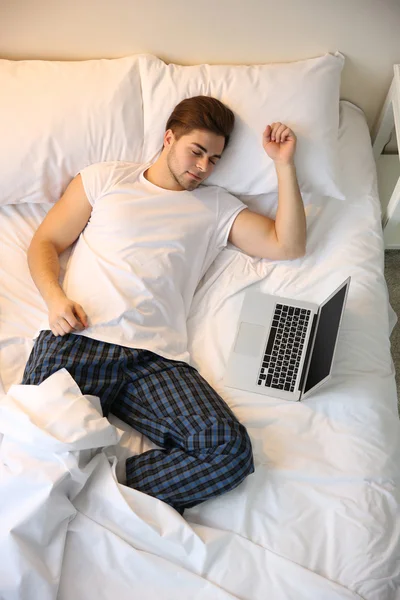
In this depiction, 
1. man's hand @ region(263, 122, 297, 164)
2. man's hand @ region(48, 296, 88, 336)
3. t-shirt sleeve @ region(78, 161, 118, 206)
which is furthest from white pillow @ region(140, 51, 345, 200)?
man's hand @ region(48, 296, 88, 336)

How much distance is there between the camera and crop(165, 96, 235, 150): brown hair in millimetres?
1481

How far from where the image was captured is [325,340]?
52.7 inches

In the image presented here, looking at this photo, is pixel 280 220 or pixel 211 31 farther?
pixel 211 31

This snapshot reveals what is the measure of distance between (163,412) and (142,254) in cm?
44

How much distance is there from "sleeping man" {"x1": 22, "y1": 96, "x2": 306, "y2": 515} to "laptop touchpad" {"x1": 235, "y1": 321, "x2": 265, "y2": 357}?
0.15m

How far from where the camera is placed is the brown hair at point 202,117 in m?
1.48

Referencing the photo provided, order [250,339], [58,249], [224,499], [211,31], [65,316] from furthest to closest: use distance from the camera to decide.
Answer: [211,31]
[58,249]
[250,339]
[65,316]
[224,499]

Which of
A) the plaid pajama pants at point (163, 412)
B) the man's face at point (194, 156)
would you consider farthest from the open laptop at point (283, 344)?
the man's face at point (194, 156)

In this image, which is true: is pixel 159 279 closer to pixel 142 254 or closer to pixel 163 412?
pixel 142 254

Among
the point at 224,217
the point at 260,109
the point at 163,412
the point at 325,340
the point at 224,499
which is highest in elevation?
the point at 260,109

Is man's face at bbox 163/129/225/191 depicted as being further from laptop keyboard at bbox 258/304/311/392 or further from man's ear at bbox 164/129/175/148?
laptop keyboard at bbox 258/304/311/392

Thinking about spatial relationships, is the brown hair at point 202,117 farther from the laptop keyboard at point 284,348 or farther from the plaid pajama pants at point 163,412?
the plaid pajama pants at point 163,412

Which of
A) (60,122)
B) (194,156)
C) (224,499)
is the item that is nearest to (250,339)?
(224,499)

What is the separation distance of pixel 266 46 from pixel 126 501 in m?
1.39
